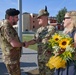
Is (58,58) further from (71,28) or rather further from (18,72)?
(18,72)

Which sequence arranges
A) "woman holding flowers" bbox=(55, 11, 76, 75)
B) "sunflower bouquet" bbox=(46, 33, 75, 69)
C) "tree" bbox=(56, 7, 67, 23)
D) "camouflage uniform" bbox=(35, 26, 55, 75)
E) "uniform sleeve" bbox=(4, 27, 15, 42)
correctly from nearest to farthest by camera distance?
"sunflower bouquet" bbox=(46, 33, 75, 69) < "woman holding flowers" bbox=(55, 11, 76, 75) < "uniform sleeve" bbox=(4, 27, 15, 42) < "camouflage uniform" bbox=(35, 26, 55, 75) < "tree" bbox=(56, 7, 67, 23)

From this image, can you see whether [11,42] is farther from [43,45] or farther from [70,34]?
[70,34]

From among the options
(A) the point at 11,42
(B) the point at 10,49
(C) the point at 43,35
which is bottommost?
(B) the point at 10,49

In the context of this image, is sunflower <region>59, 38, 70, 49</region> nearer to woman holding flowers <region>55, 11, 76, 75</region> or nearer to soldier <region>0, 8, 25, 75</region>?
woman holding flowers <region>55, 11, 76, 75</region>

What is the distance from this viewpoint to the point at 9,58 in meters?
5.39

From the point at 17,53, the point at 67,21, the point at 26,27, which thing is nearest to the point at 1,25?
the point at 17,53

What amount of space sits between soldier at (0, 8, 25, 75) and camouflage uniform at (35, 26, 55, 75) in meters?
0.39

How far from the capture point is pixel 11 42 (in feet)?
16.8

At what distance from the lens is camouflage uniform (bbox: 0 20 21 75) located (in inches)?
203

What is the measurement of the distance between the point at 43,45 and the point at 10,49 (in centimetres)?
66

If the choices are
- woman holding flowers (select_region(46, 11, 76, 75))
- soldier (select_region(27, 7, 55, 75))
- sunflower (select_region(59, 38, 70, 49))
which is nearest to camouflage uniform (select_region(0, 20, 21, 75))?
soldier (select_region(27, 7, 55, 75))

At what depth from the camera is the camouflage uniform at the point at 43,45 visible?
17.9 feet

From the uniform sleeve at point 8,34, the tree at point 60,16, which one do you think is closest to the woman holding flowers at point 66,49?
the uniform sleeve at point 8,34

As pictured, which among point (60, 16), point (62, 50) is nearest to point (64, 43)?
point (62, 50)
